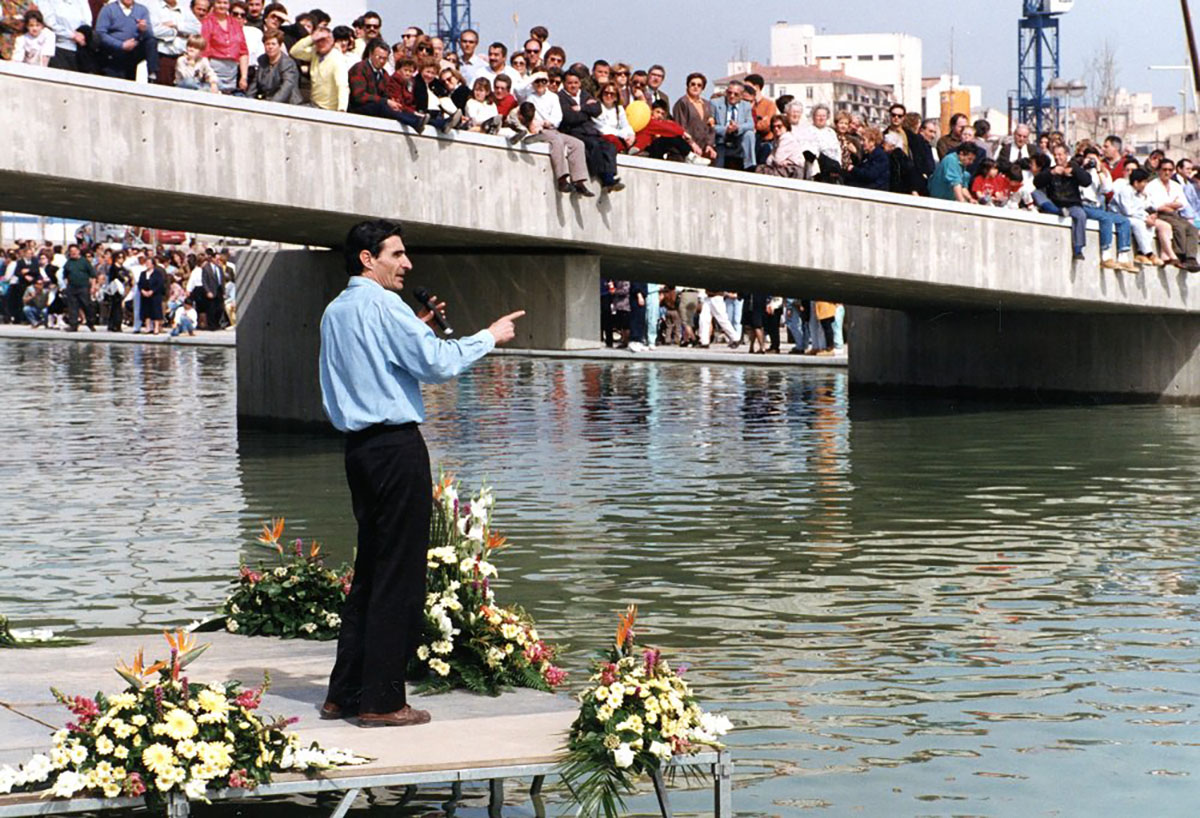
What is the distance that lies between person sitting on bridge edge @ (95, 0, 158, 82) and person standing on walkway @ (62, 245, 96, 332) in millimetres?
29842

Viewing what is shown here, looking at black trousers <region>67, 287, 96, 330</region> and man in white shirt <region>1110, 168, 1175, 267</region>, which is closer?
man in white shirt <region>1110, 168, 1175, 267</region>

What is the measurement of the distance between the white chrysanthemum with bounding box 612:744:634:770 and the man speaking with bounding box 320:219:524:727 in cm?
92

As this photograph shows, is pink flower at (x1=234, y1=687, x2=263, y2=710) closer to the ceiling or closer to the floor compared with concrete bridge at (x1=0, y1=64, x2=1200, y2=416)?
closer to the floor

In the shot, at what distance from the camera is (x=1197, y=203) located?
28.9 m

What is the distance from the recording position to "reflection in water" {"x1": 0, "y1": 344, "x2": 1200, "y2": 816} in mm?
9117

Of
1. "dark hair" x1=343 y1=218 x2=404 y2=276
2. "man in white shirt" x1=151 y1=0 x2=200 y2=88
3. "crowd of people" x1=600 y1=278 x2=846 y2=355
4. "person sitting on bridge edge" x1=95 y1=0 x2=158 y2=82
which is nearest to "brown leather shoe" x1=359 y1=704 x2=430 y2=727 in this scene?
"dark hair" x1=343 y1=218 x2=404 y2=276

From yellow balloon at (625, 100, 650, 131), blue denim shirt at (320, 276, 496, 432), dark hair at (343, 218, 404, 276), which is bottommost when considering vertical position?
blue denim shirt at (320, 276, 496, 432)

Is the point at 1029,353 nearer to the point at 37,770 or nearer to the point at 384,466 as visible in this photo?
the point at 384,466

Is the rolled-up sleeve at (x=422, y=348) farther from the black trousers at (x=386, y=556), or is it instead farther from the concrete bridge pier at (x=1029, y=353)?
the concrete bridge pier at (x=1029, y=353)

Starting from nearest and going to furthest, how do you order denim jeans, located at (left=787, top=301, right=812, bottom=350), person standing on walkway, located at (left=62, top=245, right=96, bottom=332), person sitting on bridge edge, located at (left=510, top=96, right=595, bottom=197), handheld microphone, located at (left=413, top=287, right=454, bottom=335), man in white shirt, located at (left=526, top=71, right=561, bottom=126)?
handheld microphone, located at (left=413, top=287, right=454, bottom=335), person sitting on bridge edge, located at (left=510, top=96, right=595, bottom=197), man in white shirt, located at (left=526, top=71, right=561, bottom=126), denim jeans, located at (left=787, top=301, right=812, bottom=350), person standing on walkway, located at (left=62, top=245, right=96, bottom=332)

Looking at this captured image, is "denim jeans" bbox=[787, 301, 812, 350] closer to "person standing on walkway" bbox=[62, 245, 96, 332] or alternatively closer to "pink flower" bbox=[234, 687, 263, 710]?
"person standing on walkway" bbox=[62, 245, 96, 332]

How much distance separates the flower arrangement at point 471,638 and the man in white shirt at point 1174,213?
2088cm

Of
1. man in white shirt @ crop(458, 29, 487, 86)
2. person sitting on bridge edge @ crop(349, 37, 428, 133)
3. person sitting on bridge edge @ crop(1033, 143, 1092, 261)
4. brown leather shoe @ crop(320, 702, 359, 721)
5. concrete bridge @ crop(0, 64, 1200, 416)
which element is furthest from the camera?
person sitting on bridge edge @ crop(1033, 143, 1092, 261)

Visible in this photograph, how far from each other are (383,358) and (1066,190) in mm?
20329
